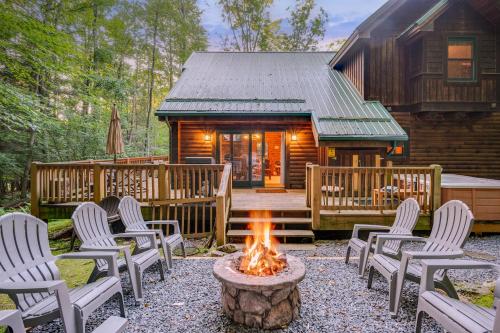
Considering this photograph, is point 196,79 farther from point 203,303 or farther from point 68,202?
point 203,303

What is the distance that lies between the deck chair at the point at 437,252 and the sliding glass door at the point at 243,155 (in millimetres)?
6337

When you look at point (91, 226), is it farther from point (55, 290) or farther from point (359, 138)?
point (359, 138)

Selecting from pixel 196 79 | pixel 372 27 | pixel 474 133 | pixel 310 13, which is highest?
pixel 310 13

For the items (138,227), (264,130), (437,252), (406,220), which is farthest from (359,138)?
(138,227)

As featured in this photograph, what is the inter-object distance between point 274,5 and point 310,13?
2.58 metres

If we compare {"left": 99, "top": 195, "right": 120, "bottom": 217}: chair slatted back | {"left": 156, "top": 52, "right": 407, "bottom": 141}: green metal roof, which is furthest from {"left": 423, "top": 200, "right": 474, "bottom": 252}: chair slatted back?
{"left": 99, "top": 195, "right": 120, "bottom": 217}: chair slatted back

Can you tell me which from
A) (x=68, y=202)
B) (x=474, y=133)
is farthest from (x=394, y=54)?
(x=68, y=202)

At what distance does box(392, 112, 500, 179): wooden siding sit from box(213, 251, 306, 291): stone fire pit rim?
820cm

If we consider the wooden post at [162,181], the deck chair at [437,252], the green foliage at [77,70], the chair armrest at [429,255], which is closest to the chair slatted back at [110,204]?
the wooden post at [162,181]

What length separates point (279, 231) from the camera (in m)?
5.97

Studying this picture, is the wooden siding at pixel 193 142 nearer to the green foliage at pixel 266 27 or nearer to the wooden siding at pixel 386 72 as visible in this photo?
the wooden siding at pixel 386 72

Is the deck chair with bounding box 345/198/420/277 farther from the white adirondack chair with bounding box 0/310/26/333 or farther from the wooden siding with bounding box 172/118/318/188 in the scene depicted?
the wooden siding with bounding box 172/118/318/188

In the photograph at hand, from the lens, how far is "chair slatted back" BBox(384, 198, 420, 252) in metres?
4.05

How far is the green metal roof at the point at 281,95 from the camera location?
834 centimetres
